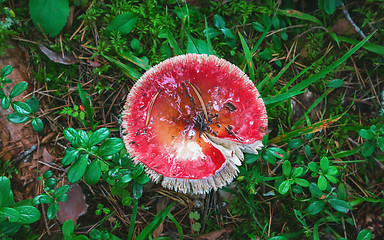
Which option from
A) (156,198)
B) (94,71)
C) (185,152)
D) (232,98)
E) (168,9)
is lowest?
(156,198)

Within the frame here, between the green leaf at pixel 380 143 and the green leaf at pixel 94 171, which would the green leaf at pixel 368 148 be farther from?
the green leaf at pixel 94 171

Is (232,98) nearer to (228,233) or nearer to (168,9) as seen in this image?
(168,9)

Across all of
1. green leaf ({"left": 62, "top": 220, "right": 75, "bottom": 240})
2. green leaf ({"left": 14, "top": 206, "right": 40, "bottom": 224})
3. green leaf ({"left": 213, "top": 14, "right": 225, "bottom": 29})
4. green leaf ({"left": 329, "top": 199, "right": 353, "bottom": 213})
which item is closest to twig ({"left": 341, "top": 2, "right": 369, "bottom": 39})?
green leaf ({"left": 213, "top": 14, "right": 225, "bottom": 29})

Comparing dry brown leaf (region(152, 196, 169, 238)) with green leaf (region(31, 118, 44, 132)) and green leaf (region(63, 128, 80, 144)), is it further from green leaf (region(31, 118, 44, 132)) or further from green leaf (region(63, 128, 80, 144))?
green leaf (region(31, 118, 44, 132))

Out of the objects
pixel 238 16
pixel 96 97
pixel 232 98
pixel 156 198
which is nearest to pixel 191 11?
pixel 238 16

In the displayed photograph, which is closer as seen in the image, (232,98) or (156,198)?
(232,98)

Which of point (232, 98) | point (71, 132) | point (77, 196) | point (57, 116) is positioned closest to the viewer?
point (71, 132)
